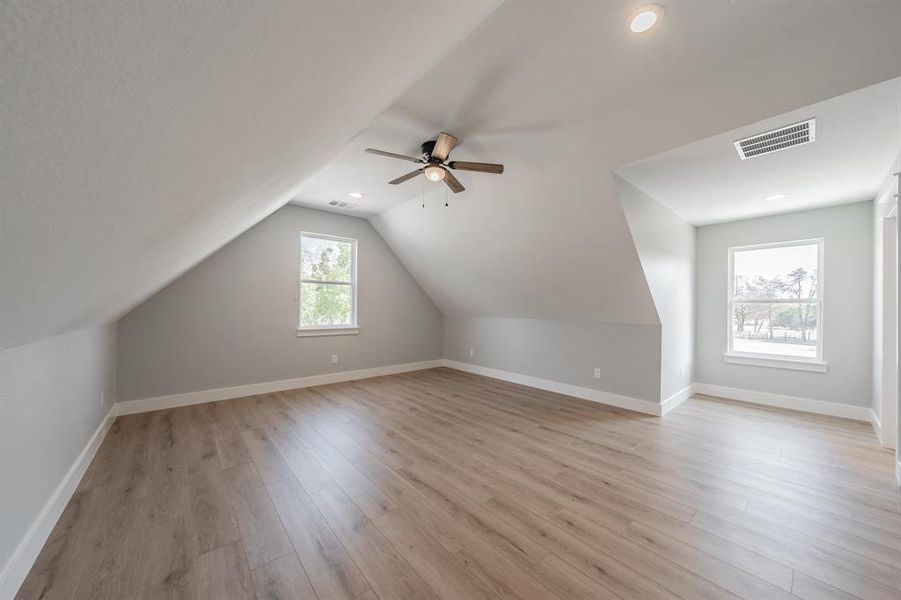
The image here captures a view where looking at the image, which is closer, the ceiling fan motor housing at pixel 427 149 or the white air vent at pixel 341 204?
the ceiling fan motor housing at pixel 427 149

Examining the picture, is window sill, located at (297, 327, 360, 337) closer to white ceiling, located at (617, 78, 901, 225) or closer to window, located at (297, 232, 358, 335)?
window, located at (297, 232, 358, 335)

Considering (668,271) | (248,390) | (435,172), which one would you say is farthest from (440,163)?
(248,390)

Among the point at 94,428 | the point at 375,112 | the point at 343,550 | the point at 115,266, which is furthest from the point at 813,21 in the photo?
the point at 94,428

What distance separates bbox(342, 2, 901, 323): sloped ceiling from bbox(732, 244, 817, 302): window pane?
5.90 feet

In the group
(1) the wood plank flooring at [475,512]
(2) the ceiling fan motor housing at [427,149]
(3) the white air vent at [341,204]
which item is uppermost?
(3) the white air vent at [341,204]

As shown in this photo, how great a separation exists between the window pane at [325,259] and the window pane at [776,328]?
18.3 ft

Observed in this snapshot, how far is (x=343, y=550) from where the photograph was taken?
175 centimetres

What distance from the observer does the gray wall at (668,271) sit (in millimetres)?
3307

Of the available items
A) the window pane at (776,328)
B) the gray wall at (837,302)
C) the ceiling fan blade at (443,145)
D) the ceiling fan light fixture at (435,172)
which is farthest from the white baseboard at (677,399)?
the ceiling fan blade at (443,145)

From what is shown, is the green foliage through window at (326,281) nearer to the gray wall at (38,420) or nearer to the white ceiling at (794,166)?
the gray wall at (38,420)

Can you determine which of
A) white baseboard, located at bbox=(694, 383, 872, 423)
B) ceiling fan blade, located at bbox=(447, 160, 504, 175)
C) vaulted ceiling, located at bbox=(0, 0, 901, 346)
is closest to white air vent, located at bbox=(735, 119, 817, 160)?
vaulted ceiling, located at bbox=(0, 0, 901, 346)

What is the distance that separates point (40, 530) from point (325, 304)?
3.68m

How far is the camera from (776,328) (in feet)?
14.3

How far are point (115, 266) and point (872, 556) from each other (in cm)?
379
